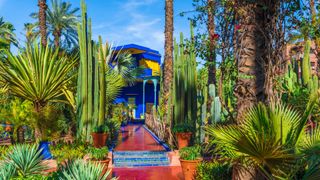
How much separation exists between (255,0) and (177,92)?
6897 mm

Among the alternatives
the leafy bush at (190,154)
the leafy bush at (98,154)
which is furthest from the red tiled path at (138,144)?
the leafy bush at (98,154)

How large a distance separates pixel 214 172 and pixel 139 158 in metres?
4.15

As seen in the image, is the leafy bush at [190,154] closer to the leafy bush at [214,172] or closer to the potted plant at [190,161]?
the potted plant at [190,161]

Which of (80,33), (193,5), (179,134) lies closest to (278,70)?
(193,5)

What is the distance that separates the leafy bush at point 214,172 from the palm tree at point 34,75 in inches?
192

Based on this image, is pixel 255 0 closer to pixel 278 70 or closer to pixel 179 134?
pixel 278 70

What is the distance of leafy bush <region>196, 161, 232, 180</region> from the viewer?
5.95 metres

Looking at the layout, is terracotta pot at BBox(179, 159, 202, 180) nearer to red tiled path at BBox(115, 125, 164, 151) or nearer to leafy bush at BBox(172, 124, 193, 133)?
leafy bush at BBox(172, 124, 193, 133)

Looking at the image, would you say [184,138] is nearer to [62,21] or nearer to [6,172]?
[6,172]

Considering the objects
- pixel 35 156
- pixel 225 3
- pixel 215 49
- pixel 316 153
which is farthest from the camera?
pixel 215 49

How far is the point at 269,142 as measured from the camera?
10.9 feet

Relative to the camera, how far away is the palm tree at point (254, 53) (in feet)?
15.1

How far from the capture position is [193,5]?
6.86 meters

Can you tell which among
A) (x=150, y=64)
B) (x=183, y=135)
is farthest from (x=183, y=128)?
(x=150, y=64)
